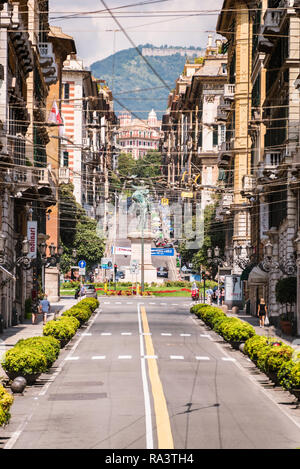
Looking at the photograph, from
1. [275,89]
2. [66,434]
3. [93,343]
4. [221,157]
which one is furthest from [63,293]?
[66,434]

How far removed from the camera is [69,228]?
10981 cm

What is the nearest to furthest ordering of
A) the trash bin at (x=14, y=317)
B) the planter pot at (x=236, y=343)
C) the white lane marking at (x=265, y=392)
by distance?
the white lane marking at (x=265, y=392), the planter pot at (x=236, y=343), the trash bin at (x=14, y=317)

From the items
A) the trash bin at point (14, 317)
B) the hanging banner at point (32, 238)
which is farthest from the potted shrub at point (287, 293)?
the hanging banner at point (32, 238)

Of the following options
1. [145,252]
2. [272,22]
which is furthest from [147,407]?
[145,252]

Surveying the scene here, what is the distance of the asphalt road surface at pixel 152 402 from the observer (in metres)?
19.5

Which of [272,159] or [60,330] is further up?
[272,159]

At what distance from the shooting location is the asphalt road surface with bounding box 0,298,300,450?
19.5 m

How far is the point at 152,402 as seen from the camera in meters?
24.9

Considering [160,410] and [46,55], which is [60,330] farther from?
[46,55]

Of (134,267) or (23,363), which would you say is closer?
(23,363)

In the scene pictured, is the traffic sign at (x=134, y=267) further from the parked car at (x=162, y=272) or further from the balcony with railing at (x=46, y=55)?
the balcony with railing at (x=46, y=55)

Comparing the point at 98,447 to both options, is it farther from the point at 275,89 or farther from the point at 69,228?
the point at 69,228
